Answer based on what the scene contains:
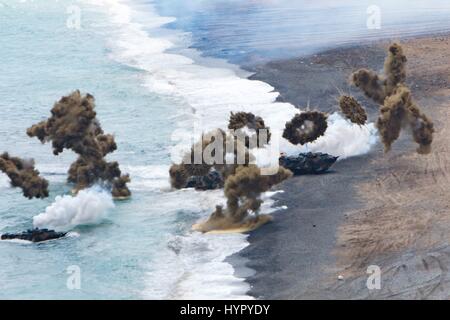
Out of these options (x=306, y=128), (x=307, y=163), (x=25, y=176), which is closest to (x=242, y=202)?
(x=307, y=163)

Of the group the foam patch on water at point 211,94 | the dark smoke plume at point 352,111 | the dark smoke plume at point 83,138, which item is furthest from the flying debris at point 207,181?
the dark smoke plume at point 352,111

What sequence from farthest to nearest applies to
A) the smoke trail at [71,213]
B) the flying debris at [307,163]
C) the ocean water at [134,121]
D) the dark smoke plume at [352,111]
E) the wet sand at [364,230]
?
the dark smoke plume at [352,111] → the flying debris at [307,163] → the smoke trail at [71,213] → the ocean water at [134,121] → the wet sand at [364,230]

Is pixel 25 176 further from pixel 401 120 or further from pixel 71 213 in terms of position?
pixel 401 120

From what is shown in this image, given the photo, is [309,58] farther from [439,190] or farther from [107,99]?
[439,190]
